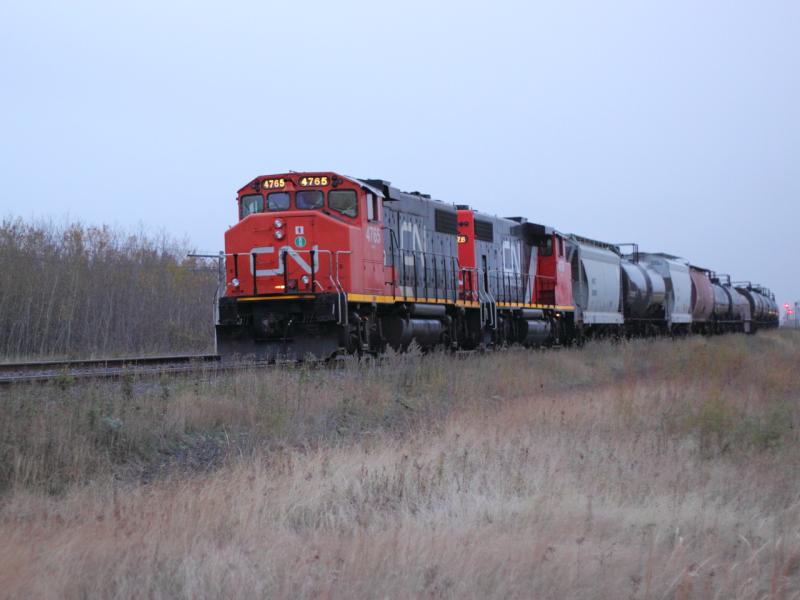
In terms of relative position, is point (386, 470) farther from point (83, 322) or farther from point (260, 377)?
point (83, 322)

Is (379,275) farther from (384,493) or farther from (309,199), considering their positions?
(384,493)

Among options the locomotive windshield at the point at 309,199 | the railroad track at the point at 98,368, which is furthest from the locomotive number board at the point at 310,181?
the railroad track at the point at 98,368

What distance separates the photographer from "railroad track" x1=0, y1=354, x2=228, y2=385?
11.2 m

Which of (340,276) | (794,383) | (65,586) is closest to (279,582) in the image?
(65,586)

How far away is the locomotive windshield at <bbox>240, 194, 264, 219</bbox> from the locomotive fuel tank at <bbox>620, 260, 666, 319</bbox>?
1839 cm

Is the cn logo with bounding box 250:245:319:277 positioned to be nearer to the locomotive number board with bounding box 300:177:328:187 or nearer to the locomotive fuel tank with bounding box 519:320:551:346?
the locomotive number board with bounding box 300:177:328:187

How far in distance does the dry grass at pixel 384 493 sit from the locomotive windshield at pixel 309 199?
514cm

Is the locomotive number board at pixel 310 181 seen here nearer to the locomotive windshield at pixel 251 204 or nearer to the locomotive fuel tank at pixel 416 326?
the locomotive windshield at pixel 251 204

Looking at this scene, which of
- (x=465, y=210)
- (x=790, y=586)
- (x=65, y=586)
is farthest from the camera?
(x=465, y=210)

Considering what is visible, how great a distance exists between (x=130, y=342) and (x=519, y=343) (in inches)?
421

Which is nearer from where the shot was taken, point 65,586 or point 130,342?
point 65,586

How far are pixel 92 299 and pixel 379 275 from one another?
12322 mm

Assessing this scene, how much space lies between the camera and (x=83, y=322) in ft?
85.0

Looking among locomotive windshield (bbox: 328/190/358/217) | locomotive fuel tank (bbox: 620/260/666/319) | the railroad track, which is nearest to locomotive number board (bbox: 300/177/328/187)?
locomotive windshield (bbox: 328/190/358/217)
